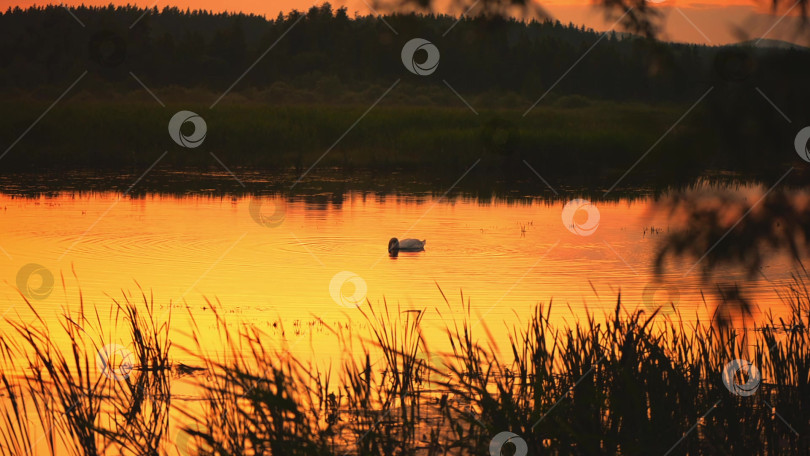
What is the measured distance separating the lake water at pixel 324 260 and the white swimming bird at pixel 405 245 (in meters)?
0.12

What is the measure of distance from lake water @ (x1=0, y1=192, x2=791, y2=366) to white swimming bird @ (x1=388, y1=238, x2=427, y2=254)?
0.38 ft

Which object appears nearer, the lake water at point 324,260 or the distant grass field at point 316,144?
the lake water at point 324,260

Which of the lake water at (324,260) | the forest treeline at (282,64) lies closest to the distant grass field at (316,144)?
the lake water at (324,260)

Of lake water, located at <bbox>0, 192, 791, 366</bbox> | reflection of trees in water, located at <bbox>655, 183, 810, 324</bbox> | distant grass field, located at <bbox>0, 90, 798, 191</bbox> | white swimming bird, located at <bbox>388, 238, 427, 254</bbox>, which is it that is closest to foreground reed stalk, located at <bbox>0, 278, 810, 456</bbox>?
lake water, located at <bbox>0, 192, 791, 366</bbox>

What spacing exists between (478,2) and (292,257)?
30.8 feet

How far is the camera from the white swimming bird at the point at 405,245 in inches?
535

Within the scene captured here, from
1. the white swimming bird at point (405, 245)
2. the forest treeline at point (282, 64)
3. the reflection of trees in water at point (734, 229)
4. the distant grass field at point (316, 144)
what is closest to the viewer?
the reflection of trees in water at point (734, 229)

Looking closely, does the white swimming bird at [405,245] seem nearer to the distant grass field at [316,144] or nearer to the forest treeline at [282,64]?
the distant grass field at [316,144]

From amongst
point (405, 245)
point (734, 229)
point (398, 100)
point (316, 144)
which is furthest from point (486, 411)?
point (398, 100)

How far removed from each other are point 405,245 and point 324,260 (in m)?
1.15

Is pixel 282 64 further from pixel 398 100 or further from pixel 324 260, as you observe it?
pixel 324 260

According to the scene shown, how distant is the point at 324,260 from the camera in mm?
13062

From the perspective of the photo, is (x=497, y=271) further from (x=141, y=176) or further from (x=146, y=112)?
(x=146, y=112)

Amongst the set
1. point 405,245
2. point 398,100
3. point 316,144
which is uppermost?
point 398,100
